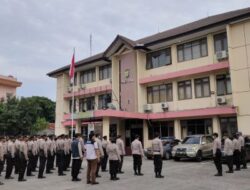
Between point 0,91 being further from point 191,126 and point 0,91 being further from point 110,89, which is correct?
point 191,126

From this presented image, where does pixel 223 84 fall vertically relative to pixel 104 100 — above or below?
below

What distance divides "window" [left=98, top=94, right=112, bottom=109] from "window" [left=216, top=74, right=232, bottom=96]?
11075 millimetres

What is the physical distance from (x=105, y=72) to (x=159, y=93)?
7131mm

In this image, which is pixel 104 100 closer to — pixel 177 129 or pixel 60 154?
pixel 177 129

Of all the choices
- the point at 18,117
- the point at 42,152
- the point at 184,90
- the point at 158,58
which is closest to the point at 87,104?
the point at 18,117

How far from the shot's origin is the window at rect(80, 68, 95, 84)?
31955 mm

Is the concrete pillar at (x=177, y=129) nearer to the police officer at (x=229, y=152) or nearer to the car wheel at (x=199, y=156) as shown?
the car wheel at (x=199, y=156)

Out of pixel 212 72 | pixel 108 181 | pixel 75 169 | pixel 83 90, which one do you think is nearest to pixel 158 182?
pixel 108 181

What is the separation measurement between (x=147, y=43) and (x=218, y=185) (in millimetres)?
17347

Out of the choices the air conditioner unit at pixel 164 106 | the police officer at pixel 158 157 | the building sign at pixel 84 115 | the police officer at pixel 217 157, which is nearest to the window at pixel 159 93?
the air conditioner unit at pixel 164 106

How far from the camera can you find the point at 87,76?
3256 cm

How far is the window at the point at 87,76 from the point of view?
31955mm

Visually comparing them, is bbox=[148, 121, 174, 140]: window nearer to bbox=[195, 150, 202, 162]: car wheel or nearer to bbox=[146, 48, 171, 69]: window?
bbox=[146, 48, 171, 69]: window

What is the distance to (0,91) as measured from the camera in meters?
44.0
